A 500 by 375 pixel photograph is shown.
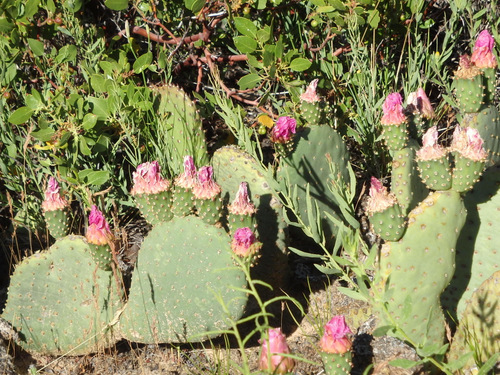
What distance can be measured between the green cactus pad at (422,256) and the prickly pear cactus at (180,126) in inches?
40.8

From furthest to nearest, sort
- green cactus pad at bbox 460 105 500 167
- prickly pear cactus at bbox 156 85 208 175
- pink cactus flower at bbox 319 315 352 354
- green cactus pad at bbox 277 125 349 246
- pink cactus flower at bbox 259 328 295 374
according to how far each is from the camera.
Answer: prickly pear cactus at bbox 156 85 208 175
green cactus pad at bbox 277 125 349 246
green cactus pad at bbox 460 105 500 167
pink cactus flower at bbox 319 315 352 354
pink cactus flower at bbox 259 328 295 374

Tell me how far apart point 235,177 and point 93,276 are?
64 centimetres

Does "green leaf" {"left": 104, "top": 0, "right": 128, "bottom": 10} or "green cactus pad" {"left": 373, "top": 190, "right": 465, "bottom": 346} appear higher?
"green leaf" {"left": 104, "top": 0, "right": 128, "bottom": 10}

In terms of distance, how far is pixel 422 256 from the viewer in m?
2.02

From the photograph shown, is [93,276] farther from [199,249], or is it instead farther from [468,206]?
[468,206]

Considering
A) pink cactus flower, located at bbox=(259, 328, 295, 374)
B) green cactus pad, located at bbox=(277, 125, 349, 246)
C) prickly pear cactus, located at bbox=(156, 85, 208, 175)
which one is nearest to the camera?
pink cactus flower, located at bbox=(259, 328, 295, 374)

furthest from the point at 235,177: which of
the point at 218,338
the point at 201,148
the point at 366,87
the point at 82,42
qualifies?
the point at 82,42

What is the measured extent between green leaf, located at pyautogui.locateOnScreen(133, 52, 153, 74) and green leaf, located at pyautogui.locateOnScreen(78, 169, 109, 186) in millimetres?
494

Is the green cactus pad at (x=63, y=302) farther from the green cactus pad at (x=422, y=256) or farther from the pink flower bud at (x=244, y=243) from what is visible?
the green cactus pad at (x=422, y=256)

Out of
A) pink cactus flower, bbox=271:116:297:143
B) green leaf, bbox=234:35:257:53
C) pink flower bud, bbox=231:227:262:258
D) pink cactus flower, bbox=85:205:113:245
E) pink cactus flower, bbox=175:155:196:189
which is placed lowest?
pink cactus flower, bbox=85:205:113:245

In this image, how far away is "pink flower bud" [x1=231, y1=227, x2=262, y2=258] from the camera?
2076 mm

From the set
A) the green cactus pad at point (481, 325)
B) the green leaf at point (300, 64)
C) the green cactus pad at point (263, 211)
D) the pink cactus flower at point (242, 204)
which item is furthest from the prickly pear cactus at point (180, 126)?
the green cactus pad at point (481, 325)

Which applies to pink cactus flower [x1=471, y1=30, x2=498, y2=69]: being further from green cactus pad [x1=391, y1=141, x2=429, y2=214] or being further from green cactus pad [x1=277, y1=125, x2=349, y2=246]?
green cactus pad [x1=277, y1=125, x2=349, y2=246]

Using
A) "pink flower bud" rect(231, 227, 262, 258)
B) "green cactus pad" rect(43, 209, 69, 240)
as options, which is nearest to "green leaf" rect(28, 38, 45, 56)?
"green cactus pad" rect(43, 209, 69, 240)
